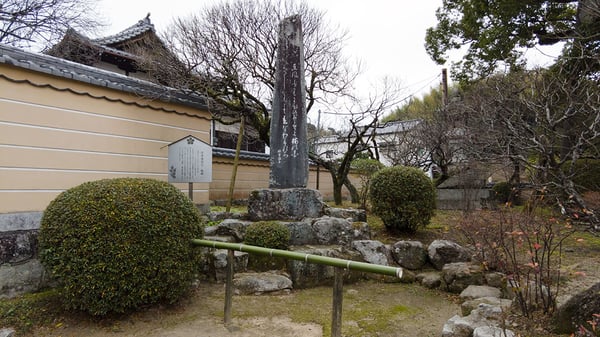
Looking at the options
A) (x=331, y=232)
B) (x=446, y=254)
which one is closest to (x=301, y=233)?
(x=331, y=232)

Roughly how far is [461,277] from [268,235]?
2435mm

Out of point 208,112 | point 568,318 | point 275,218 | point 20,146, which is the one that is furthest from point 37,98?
point 568,318

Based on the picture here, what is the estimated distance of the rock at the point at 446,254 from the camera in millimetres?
4957

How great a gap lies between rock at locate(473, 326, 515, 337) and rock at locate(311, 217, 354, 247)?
259 cm

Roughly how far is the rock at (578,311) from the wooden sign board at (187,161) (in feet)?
17.0

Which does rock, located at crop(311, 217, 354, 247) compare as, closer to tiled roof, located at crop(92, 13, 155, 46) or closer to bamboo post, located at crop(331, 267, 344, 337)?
bamboo post, located at crop(331, 267, 344, 337)

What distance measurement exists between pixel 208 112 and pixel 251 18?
3.52 metres

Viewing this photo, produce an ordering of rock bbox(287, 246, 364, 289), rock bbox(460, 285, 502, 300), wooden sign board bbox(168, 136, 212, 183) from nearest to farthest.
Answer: rock bbox(460, 285, 502, 300) < rock bbox(287, 246, 364, 289) < wooden sign board bbox(168, 136, 212, 183)

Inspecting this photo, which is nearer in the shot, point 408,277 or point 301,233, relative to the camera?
point 408,277

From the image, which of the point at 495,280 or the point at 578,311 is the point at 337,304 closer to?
the point at 578,311

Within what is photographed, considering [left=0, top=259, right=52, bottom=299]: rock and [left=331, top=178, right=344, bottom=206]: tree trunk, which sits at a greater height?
[left=331, top=178, right=344, bottom=206]: tree trunk

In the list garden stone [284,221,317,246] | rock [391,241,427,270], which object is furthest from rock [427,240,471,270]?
garden stone [284,221,317,246]

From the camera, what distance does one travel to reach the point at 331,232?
199 inches

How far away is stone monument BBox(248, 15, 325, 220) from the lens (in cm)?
531
